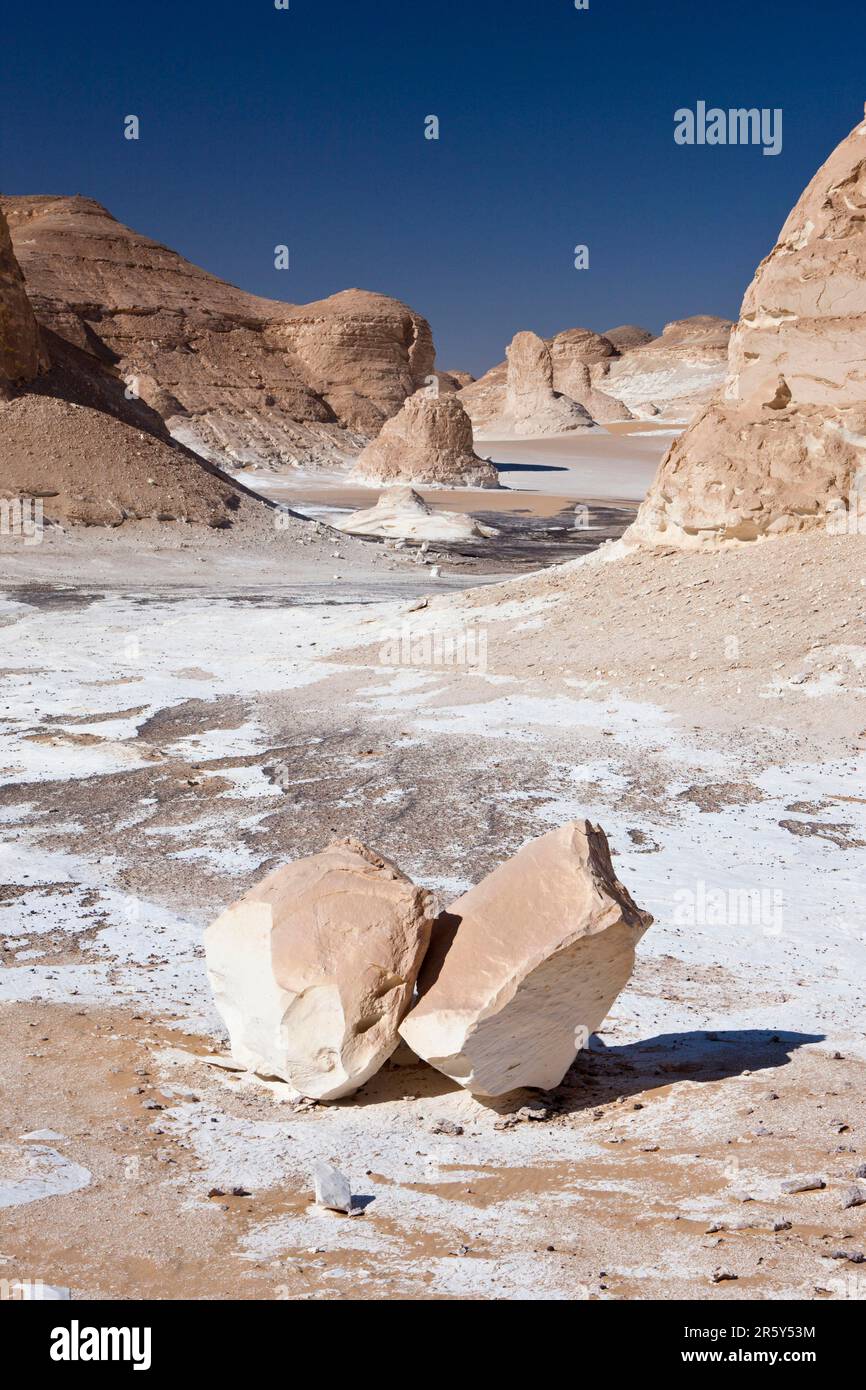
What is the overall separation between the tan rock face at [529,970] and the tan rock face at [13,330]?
25.6 metres

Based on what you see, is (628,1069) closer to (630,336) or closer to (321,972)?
(321,972)

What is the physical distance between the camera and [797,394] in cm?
1201

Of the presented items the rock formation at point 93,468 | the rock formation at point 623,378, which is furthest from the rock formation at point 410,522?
the rock formation at point 623,378

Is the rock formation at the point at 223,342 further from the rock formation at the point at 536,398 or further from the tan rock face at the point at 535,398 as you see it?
the tan rock face at the point at 535,398

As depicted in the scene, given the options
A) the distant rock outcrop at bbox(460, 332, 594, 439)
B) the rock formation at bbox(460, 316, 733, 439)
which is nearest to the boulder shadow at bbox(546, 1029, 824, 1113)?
the distant rock outcrop at bbox(460, 332, 594, 439)

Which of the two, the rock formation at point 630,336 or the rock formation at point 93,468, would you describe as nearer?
the rock formation at point 93,468

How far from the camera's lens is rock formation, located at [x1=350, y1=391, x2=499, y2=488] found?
41.6 metres

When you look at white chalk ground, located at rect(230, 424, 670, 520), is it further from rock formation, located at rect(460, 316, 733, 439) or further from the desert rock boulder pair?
the desert rock boulder pair

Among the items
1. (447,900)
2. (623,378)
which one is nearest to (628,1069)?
(447,900)

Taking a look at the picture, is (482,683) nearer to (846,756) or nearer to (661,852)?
(846,756)

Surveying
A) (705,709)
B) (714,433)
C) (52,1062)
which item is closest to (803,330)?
(714,433)

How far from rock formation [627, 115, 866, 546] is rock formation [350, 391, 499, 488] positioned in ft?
96.5

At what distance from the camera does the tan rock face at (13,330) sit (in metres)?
27.2

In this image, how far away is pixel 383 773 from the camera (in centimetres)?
905
